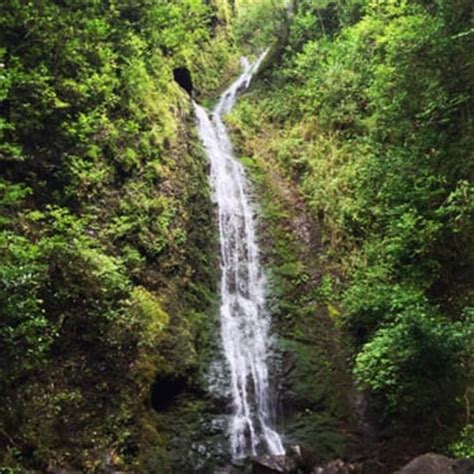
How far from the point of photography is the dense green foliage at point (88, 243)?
7551mm

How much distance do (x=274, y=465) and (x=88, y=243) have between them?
4796mm

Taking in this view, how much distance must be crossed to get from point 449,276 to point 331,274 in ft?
11.7

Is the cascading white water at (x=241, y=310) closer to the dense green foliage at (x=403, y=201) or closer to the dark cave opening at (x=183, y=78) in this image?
the dense green foliage at (x=403, y=201)

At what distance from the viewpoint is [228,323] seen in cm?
1177

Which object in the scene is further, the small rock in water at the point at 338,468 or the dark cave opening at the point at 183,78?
the dark cave opening at the point at 183,78

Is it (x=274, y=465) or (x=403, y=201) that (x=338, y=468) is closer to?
(x=274, y=465)

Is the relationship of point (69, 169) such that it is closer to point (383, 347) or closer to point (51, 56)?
point (51, 56)

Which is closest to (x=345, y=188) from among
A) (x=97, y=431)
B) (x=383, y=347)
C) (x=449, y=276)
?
(x=449, y=276)

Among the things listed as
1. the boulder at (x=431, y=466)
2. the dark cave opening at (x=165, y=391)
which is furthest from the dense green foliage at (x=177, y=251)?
the boulder at (x=431, y=466)

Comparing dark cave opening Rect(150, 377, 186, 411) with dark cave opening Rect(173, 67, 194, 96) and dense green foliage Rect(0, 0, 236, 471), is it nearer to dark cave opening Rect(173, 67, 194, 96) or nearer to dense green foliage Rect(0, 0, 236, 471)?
dense green foliage Rect(0, 0, 236, 471)

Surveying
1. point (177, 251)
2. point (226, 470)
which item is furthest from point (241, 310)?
point (226, 470)

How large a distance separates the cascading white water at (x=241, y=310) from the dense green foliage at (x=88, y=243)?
637mm

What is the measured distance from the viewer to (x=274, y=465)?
26.4 ft

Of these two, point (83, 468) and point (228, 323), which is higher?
point (228, 323)
